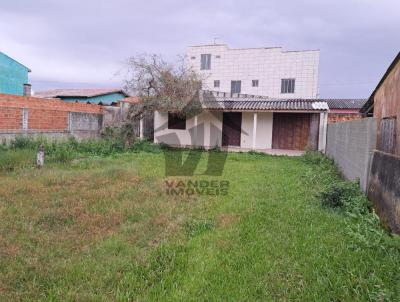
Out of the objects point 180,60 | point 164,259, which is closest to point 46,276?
point 164,259

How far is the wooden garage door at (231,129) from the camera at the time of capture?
16750mm

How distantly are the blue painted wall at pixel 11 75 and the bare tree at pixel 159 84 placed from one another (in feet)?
40.4

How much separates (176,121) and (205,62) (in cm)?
1849

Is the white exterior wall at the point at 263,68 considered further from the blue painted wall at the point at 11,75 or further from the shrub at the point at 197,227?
the shrub at the point at 197,227

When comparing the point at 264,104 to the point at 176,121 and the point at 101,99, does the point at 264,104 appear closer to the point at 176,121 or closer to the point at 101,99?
the point at 176,121

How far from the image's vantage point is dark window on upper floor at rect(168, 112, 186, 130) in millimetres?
17125

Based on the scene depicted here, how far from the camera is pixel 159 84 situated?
1378 cm

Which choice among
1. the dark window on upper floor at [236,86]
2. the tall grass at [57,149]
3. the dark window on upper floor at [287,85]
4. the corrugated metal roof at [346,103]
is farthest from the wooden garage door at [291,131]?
the corrugated metal roof at [346,103]

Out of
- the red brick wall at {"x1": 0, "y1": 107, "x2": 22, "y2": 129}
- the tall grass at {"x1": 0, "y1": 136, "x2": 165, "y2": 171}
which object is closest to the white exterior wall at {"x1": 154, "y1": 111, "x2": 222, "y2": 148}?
the tall grass at {"x1": 0, "y1": 136, "x2": 165, "y2": 171}

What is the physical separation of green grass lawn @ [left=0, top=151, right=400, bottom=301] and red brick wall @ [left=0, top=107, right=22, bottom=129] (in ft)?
19.9

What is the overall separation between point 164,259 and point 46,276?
118 centimetres

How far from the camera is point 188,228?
173 inches

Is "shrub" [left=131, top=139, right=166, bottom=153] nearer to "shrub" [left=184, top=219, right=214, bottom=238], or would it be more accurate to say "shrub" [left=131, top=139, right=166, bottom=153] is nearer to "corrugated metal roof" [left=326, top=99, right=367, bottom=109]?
"shrub" [left=184, top=219, right=214, bottom=238]

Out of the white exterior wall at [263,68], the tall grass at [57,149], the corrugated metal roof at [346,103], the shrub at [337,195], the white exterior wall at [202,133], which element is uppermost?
the white exterior wall at [263,68]
